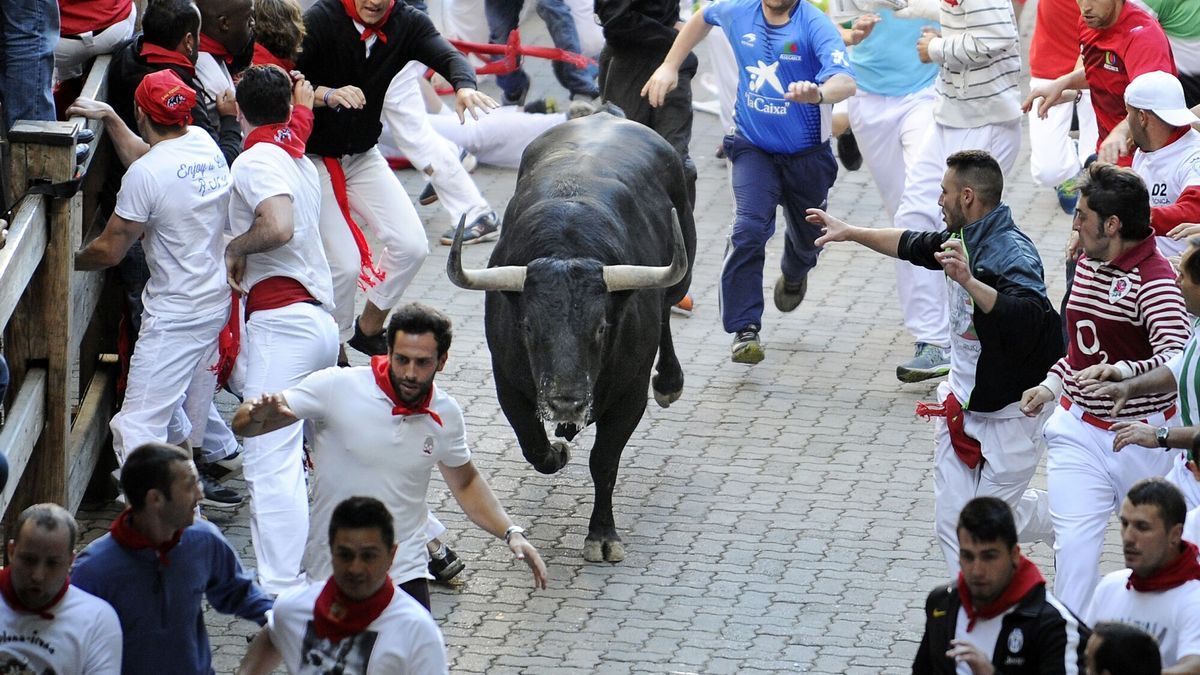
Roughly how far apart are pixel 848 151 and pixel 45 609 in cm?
945

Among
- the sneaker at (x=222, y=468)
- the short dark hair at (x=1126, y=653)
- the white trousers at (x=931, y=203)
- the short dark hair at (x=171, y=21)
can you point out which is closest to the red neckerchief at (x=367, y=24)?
the short dark hair at (x=171, y=21)

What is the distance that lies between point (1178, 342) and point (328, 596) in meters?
3.32

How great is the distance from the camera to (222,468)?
9133 millimetres

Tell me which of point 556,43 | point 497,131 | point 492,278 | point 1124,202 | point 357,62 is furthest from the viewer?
point 556,43

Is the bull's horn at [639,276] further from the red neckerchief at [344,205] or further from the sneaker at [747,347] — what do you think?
the sneaker at [747,347]

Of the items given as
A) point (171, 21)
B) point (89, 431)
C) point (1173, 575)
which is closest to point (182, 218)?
point (171, 21)

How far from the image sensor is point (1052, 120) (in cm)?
1255

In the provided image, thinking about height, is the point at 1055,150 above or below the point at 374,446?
below

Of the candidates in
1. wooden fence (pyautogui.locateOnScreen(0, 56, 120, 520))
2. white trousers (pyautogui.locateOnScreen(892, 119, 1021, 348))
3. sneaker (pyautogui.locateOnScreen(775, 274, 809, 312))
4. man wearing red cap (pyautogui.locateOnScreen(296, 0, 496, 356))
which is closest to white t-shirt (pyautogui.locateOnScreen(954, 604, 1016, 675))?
wooden fence (pyautogui.locateOnScreen(0, 56, 120, 520))

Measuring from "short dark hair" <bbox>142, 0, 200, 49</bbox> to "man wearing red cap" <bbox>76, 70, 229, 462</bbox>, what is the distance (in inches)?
15.7

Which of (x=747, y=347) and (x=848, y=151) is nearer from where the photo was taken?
(x=747, y=347)

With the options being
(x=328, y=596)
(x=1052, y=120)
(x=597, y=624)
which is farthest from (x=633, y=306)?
(x=1052, y=120)

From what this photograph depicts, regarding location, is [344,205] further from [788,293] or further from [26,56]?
[788,293]

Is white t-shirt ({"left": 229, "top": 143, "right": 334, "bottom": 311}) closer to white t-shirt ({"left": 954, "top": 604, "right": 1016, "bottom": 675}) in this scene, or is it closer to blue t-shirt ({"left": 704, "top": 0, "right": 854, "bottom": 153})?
blue t-shirt ({"left": 704, "top": 0, "right": 854, "bottom": 153})
